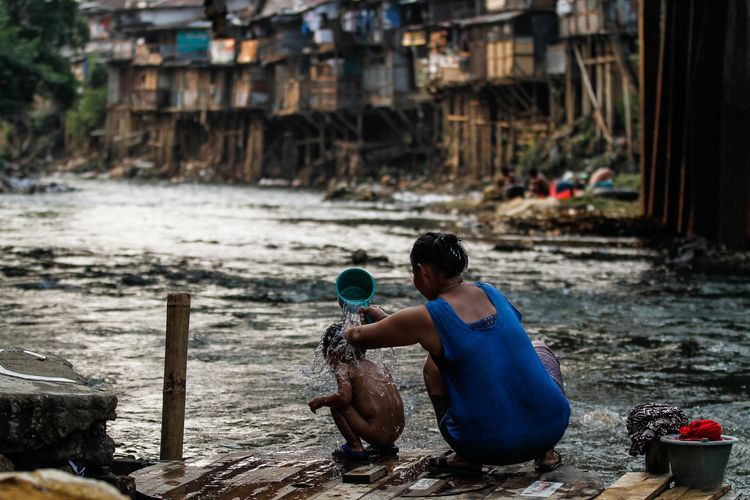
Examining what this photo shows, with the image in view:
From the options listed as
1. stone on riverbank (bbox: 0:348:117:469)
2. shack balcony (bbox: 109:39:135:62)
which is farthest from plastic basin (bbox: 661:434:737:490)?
shack balcony (bbox: 109:39:135:62)

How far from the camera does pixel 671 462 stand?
15.2 feet

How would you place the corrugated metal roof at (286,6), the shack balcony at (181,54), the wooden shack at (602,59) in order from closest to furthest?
the wooden shack at (602,59)
the corrugated metal roof at (286,6)
the shack balcony at (181,54)

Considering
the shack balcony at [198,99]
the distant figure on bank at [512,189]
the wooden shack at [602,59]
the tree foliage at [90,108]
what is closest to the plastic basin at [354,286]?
the distant figure on bank at [512,189]

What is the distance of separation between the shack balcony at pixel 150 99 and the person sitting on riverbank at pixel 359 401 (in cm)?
6923

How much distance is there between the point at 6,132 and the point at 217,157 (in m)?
30.0

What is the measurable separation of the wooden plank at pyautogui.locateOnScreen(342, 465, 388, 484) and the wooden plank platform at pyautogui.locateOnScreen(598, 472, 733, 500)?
A: 880 millimetres

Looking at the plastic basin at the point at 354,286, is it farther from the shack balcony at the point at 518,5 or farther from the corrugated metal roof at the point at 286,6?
the corrugated metal roof at the point at 286,6

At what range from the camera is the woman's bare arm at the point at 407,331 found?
15.4 feet

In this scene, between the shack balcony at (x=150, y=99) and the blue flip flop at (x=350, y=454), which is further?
the shack balcony at (x=150, y=99)

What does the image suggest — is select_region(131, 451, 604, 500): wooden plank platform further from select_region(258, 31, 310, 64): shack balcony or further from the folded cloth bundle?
select_region(258, 31, 310, 64): shack balcony

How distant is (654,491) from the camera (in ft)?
14.6

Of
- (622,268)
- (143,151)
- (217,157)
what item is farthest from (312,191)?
(622,268)

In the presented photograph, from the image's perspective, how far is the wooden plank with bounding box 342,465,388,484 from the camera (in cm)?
471

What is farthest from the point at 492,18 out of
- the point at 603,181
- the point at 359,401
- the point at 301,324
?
the point at 359,401
